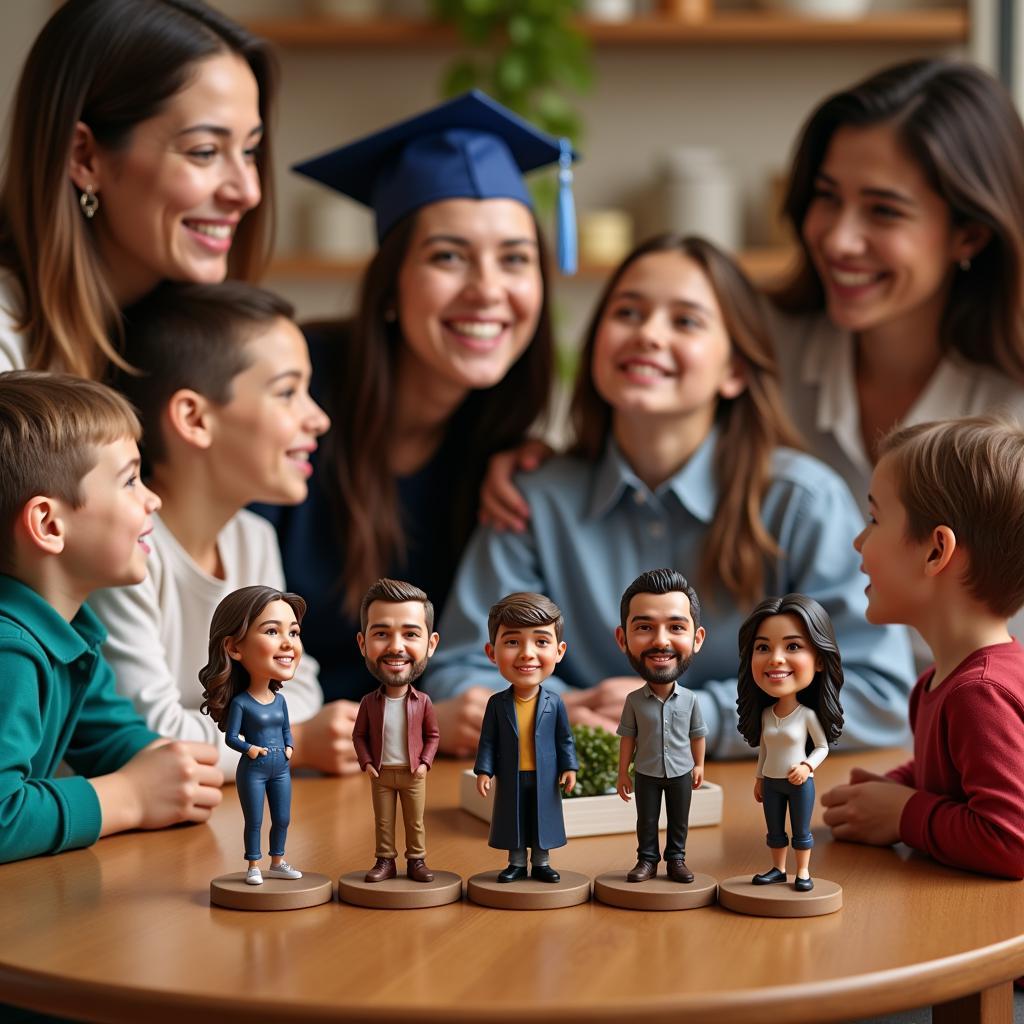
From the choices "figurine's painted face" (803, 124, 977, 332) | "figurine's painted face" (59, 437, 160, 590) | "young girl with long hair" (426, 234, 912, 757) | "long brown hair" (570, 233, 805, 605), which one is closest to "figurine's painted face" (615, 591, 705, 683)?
"figurine's painted face" (59, 437, 160, 590)

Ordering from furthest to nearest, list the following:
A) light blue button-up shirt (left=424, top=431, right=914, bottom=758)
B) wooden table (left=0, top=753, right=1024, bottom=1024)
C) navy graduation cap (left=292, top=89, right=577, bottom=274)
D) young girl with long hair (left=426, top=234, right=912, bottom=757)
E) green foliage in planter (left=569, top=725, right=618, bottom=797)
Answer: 1. navy graduation cap (left=292, top=89, right=577, bottom=274)
2. young girl with long hair (left=426, top=234, right=912, bottom=757)
3. light blue button-up shirt (left=424, top=431, right=914, bottom=758)
4. green foliage in planter (left=569, top=725, right=618, bottom=797)
5. wooden table (left=0, top=753, right=1024, bottom=1024)

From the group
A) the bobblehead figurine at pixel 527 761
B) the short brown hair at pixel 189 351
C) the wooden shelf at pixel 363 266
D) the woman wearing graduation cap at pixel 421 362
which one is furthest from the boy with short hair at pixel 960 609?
the wooden shelf at pixel 363 266

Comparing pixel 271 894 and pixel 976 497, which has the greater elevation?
pixel 976 497

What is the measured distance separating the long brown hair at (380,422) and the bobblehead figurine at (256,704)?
1092mm

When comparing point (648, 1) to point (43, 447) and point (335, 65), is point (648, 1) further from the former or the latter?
point (43, 447)

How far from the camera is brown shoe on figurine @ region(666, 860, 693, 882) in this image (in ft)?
4.67

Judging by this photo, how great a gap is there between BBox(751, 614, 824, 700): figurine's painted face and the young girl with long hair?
83cm

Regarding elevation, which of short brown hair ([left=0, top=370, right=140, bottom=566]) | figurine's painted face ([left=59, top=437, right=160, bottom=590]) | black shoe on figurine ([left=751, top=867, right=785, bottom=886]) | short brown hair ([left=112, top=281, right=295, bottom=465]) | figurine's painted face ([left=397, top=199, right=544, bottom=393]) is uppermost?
figurine's painted face ([left=397, top=199, right=544, bottom=393])

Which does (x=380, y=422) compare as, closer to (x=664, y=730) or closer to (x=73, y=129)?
(x=73, y=129)

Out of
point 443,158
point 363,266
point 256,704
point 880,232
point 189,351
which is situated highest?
point 363,266

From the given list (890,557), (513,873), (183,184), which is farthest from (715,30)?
(513,873)

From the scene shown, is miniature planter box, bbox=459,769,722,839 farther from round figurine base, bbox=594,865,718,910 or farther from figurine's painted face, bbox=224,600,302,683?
figurine's painted face, bbox=224,600,302,683

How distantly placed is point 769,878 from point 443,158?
5.11 feet

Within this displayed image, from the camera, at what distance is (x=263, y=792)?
142cm
